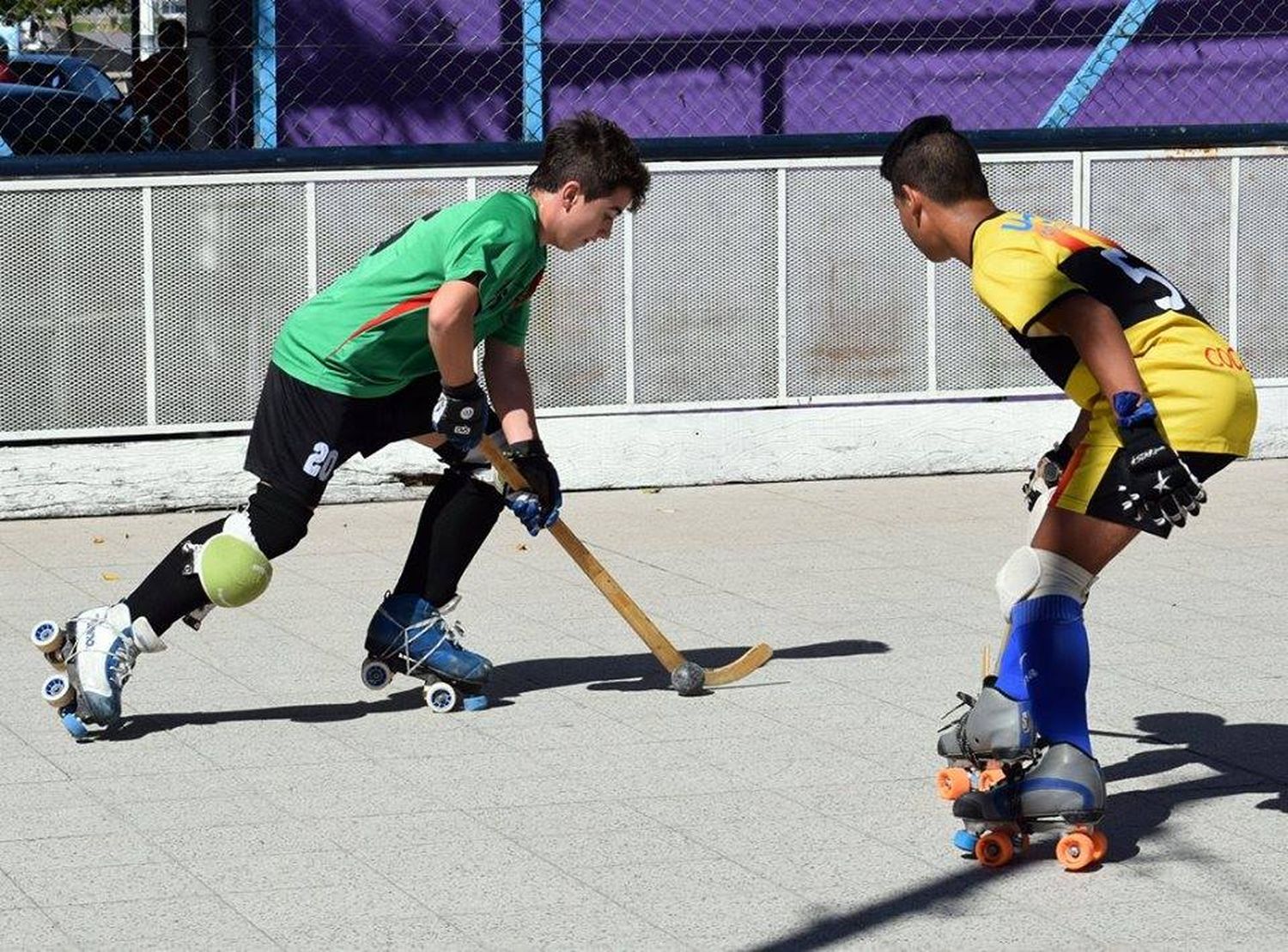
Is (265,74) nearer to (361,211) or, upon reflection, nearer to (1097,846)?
(361,211)

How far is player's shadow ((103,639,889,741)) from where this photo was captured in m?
5.77

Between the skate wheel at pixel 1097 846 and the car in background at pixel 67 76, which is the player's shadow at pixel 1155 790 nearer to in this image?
the skate wheel at pixel 1097 846

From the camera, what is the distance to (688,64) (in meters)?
10.3

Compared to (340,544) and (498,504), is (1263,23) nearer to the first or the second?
(340,544)

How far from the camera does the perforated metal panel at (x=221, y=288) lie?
8883 millimetres

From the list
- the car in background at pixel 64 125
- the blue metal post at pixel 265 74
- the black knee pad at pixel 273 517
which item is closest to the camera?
the black knee pad at pixel 273 517

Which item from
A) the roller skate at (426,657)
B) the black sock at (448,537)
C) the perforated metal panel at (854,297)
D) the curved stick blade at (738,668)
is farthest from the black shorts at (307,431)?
the perforated metal panel at (854,297)

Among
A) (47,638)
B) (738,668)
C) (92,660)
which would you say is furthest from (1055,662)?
(47,638)

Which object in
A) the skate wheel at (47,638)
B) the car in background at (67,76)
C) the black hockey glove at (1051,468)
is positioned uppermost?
the car in background at (67,76)

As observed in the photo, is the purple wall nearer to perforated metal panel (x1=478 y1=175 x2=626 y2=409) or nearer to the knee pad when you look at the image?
perforated metal panel (x1=478 y1=175 x2=626 y2=409)

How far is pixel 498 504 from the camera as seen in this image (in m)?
6.03

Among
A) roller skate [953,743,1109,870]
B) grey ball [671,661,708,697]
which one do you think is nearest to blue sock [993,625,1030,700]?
roller skate [953,743,1109,870]

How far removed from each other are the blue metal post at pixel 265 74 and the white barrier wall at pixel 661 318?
0.90m

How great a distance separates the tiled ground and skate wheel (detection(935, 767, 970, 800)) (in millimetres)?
49
